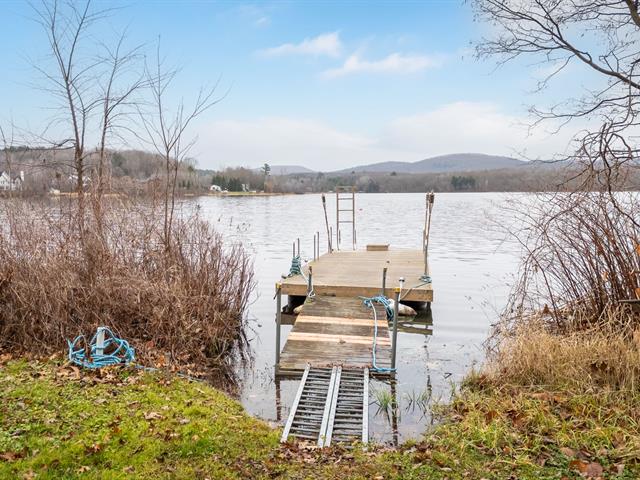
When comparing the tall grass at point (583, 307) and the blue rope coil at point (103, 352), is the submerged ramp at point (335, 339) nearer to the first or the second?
the tall grass at point (583, 307)

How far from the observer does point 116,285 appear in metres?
7.56

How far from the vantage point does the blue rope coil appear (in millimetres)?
6266

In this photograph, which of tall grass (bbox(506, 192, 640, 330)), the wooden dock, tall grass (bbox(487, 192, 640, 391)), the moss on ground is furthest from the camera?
the wooden dock

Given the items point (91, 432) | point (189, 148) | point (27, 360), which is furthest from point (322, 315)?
point (91, 432)

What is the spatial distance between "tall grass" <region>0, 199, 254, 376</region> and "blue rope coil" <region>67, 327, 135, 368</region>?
0.82ft

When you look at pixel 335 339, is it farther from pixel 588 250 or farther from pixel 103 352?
pixel 588 250

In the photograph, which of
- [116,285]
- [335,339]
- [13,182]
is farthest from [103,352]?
[13,182]

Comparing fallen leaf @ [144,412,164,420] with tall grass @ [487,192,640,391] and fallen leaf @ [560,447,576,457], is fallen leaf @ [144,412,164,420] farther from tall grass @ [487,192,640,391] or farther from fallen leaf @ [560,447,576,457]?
tall grass @ [487,192,640,391]

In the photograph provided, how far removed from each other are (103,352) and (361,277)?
6821 mm

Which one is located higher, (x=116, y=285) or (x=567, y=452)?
(x=116, y=285)

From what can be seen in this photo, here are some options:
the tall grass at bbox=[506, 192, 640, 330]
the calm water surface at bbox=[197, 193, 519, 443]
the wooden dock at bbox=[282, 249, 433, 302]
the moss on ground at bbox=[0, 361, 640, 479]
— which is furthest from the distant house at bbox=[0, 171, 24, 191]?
the tall grass at bbox=[506, 192, 640, 330]

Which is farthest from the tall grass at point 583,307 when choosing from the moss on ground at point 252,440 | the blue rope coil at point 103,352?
the blue rope coil at point 103,352

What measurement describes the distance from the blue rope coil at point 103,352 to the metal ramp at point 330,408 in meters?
2.40

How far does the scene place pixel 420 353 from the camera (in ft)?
29.2
